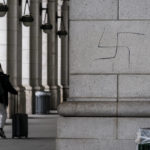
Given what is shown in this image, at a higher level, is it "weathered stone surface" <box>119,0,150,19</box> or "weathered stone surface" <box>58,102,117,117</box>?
"weathered stone surface" <box>119,0,150,19</box>

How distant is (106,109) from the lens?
12.7m

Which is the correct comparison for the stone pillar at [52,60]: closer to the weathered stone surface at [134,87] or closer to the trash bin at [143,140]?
the weathered stone surface at [134,87]

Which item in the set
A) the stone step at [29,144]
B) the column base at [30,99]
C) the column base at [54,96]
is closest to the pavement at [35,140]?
the stone step at [29,144]

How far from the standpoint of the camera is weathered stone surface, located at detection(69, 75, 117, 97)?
12.9 m

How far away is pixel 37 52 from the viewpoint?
3766cm

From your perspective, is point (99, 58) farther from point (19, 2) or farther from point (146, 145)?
point (19, 2)

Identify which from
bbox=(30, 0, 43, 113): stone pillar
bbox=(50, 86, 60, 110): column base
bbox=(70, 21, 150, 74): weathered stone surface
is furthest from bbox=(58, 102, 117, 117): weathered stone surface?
bbox=(50, 86, 60, 110): column base

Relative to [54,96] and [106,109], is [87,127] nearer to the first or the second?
[106,109]

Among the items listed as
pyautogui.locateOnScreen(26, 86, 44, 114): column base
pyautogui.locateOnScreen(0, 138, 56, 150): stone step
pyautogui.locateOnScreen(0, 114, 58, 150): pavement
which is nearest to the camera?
pyautogui.locateOnScreen(0, 138, 56, 150): stone step

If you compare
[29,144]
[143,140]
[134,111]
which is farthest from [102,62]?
[29,144]

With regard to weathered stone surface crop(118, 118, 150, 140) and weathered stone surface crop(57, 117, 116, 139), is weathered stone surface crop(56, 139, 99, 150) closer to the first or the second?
weathered stone surface crop(57, 117, 116, 139)

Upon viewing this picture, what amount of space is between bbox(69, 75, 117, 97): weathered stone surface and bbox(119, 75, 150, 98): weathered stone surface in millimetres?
104

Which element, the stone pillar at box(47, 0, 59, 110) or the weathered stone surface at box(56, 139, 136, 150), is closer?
the weathered stone surface at box(56, 139, 136, 150)

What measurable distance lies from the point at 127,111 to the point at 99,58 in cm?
93
